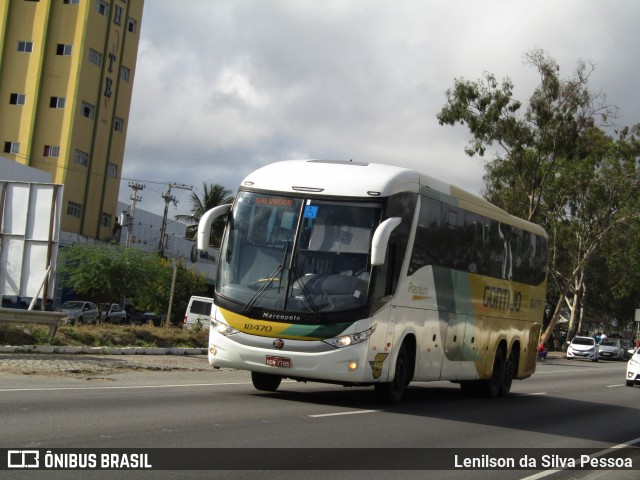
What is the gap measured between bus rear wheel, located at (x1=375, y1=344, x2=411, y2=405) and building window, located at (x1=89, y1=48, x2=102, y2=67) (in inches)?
1735

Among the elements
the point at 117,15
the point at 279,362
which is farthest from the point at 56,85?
the point at 279,362

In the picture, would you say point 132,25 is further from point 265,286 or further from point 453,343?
point 265,286

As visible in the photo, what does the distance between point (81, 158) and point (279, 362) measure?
44.6 metres

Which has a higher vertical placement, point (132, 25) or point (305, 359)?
point (132, 25)

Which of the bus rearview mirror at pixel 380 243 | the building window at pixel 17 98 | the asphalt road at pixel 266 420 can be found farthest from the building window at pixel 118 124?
the bus rearview mirror at pixel 380 243

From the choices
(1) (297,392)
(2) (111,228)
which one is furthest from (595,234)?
(1) (297,392)

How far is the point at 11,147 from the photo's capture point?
178ft

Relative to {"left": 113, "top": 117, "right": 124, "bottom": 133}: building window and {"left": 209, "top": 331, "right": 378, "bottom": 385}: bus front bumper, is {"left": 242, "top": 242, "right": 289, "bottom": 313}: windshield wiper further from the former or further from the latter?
{"left": 113, "top": 117, "right": 124, "bottom": 133}: building window

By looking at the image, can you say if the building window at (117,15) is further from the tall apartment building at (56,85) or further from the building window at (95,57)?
the building window at (95,57)

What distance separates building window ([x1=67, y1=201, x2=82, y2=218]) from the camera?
54.7 metres

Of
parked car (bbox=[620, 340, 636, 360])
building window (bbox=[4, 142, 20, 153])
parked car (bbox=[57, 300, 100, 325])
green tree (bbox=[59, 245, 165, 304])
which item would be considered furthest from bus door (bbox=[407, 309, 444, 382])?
parked car (bbox=[620, 340, 636, 360])

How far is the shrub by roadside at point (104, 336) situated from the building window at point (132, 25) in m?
34.0

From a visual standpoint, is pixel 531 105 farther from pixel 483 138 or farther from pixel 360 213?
pixel 360 213

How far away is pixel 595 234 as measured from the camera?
201ft
